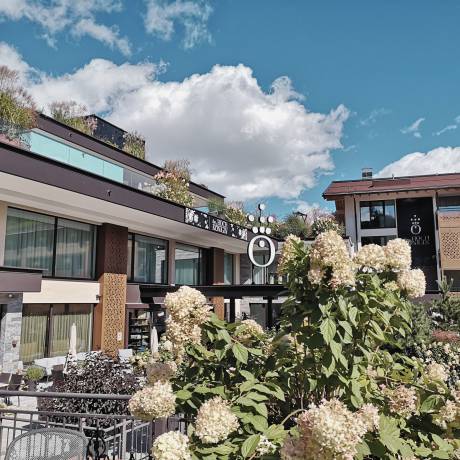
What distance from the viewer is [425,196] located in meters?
28.5

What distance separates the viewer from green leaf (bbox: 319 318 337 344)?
187cm

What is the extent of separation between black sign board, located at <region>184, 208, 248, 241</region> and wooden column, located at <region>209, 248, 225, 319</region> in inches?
122

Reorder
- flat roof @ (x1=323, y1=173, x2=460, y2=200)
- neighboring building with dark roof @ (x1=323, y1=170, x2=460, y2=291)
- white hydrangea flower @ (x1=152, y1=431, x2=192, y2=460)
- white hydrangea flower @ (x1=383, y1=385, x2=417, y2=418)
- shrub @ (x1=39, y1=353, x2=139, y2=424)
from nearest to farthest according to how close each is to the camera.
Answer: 1. white hydrangea flower @ (x1=152, y1=431, x2=192, y2=460)
2. white hydrangea flower @ (x1=383, y1=385, x2=417, y2=418)
3. shrub @ (x1=39, y1=353, x2=139, y2=424)
4. neighboring building with dark roof @ (x1=323, y1=170, x2=460, y2=291)
5. flat roof @ (x1=323, y1=173, x2=460, y2=200)

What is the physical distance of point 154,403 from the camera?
6.55 feet

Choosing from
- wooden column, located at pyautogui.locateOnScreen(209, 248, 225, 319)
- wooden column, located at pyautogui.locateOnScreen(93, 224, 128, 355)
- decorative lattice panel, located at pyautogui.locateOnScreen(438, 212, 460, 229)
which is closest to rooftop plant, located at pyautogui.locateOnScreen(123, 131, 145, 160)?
wooden column, located at pyautogui.locateOnScreen(209, 248, 225, 319)

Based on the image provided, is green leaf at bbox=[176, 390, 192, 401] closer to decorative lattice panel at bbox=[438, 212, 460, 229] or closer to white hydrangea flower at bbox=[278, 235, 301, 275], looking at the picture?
white hydrangea flower at bbox=[278, 235, 301, 275]

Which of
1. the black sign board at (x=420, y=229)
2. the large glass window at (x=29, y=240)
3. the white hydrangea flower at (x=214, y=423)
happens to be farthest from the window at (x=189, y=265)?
Answer: the white hydrangea flower at (x=214, y=423)

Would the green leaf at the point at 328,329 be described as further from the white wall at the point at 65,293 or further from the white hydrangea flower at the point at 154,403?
the white wall at the point at 65,293

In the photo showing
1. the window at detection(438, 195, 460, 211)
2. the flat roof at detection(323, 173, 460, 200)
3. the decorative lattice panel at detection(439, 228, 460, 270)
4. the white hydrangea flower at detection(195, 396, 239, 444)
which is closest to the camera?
the white hydrangea flower at detection(195, 396, 239, 444)

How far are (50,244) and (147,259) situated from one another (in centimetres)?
541

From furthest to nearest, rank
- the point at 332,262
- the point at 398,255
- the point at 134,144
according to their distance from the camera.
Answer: the point at 134,144, the point at 398,255, the point at 332,262

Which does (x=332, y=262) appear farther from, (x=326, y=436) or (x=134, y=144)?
(x=134, y=144)

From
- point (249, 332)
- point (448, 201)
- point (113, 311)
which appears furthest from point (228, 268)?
point (249, 332)

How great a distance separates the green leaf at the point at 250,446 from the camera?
174 cm
